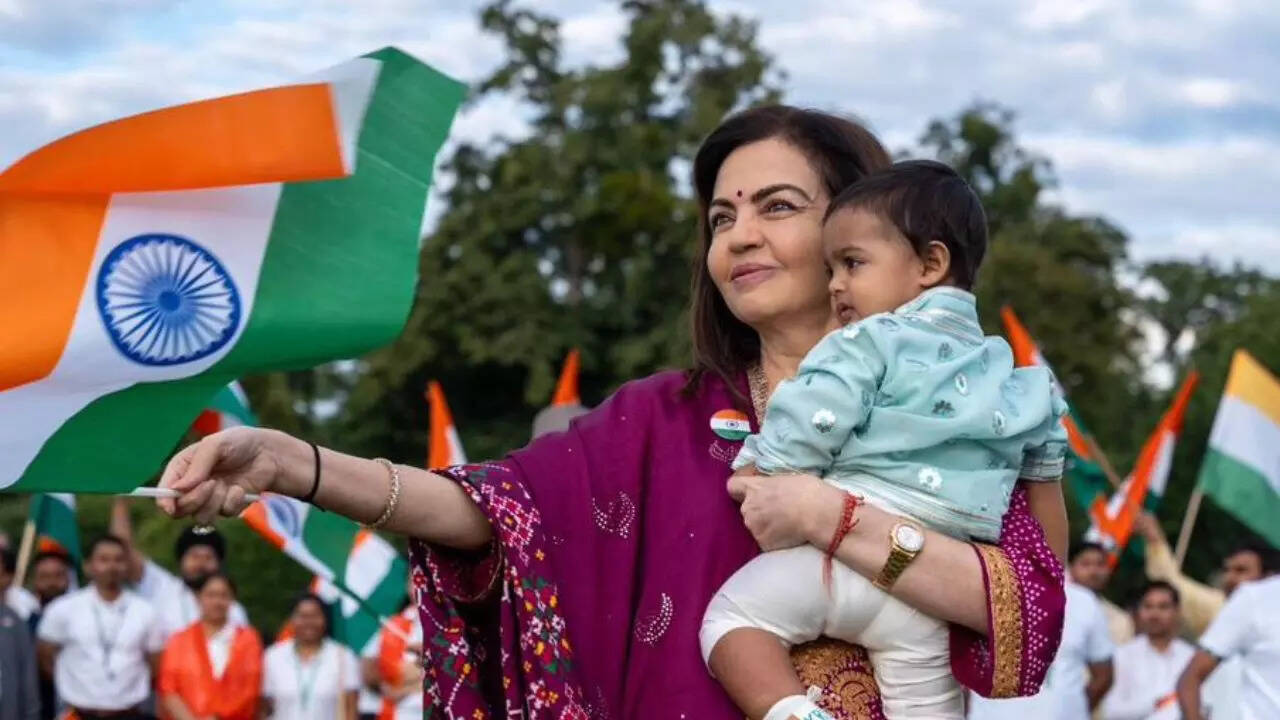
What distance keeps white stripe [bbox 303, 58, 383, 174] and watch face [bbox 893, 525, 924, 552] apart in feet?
3.47

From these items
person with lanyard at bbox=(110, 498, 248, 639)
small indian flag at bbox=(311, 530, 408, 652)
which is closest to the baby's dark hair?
small indian flag at bbox=(311, 530, 408, 652)

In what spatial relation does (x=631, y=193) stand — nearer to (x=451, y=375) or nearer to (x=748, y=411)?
(x=451, y=375)

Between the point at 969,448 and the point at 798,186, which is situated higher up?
the point at 798,186

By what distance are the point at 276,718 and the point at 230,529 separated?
31.6ft

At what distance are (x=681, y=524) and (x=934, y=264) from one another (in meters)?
0.63

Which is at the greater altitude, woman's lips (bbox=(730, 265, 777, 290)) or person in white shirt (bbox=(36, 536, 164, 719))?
woman's lips (bbox=(730, 265, 777, 290))

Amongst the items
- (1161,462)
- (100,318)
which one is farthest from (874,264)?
(1161,462)

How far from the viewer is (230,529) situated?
2031 centimetres

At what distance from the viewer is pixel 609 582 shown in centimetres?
362

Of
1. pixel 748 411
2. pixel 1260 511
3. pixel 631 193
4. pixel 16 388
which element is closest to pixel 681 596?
pixel 748 411

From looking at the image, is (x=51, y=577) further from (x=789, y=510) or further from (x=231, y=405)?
(x=789, y=510)

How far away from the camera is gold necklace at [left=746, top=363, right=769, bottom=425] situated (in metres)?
3.78

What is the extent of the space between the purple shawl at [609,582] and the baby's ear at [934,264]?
0.42 m

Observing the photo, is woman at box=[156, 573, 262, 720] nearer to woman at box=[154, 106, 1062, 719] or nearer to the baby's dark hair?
woman at box=[154, 106, 1062, 719]
